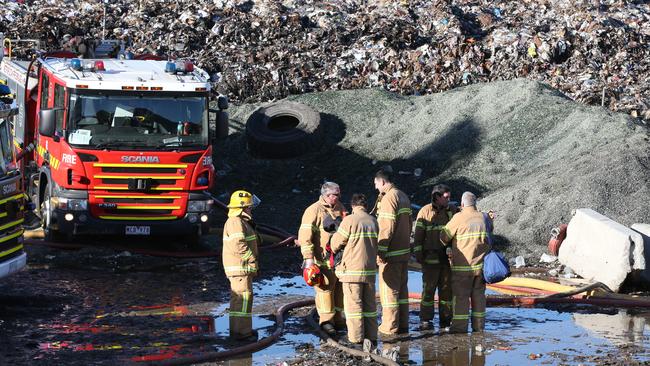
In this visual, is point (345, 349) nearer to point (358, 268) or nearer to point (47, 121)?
point (358, 268)

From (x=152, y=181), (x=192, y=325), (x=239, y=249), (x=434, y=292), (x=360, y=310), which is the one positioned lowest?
(x=192, y=325)

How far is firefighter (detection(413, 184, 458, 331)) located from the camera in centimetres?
1262

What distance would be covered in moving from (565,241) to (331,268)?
528 cm

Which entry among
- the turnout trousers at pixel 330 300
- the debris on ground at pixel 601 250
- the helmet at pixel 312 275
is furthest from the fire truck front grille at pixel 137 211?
the debris on ground at pixel 601 250

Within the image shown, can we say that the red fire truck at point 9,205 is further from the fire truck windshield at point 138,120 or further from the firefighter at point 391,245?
the firefighter at point 391,245

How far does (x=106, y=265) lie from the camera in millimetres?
16344

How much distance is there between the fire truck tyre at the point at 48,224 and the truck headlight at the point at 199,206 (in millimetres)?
2106

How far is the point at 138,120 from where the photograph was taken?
16.3 meters

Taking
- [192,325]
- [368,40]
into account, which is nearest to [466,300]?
[192,325]

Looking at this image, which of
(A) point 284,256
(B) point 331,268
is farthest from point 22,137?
(B) point 331,268

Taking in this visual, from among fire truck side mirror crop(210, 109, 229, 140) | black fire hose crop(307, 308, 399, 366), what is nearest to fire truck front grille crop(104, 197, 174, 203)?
fire truck side mirror crop(210, 109, 229, 140)

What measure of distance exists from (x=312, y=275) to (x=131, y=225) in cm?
527

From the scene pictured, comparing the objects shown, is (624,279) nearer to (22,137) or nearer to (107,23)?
(22,137)

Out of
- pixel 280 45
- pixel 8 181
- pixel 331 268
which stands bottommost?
pixel 331 268
